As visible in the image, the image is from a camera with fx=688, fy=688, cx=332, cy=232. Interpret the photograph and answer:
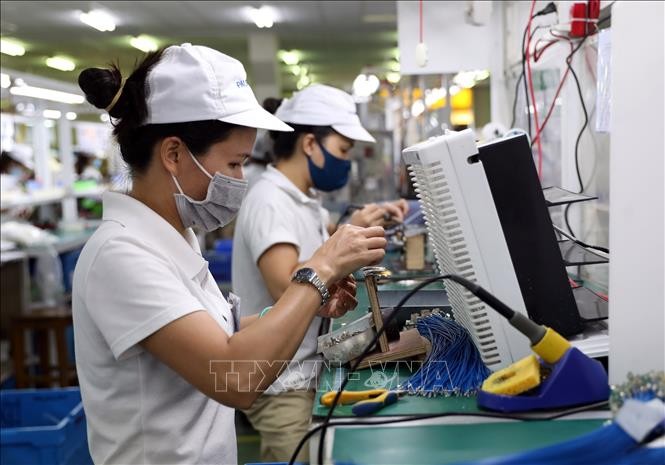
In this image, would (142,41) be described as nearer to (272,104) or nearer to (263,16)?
(263,16)

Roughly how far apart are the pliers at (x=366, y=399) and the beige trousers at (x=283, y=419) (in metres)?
0.89

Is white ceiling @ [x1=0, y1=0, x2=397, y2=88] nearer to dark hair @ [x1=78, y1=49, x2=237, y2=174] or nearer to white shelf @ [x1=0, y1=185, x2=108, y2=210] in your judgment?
white shelf @ [x1=0, y1=185, x2=108, y2=210]

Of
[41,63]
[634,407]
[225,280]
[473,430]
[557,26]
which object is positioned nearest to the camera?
[634,407]

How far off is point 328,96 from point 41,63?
9831mm

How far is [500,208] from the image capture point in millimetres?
1146

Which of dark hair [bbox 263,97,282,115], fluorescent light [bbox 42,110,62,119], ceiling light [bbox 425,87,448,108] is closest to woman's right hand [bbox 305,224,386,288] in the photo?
dark hair [bbox 263,97,282,115]

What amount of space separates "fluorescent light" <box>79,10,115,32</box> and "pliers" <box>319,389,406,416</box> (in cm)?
667

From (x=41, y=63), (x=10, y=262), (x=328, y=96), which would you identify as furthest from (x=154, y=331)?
(x=41, y=63)

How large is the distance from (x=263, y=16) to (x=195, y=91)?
666cm

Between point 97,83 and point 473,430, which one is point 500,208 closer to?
point 473,430

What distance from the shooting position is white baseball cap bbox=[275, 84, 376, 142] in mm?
2285

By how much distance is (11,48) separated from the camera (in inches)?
360

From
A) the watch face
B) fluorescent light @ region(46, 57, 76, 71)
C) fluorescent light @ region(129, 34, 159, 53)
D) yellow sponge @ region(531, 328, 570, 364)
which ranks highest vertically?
fluorescent light @ region(46, 57, 76, 71)

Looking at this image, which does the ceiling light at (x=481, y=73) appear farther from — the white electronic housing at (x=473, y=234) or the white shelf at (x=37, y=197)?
the white shelf at (x=37, y=197)
